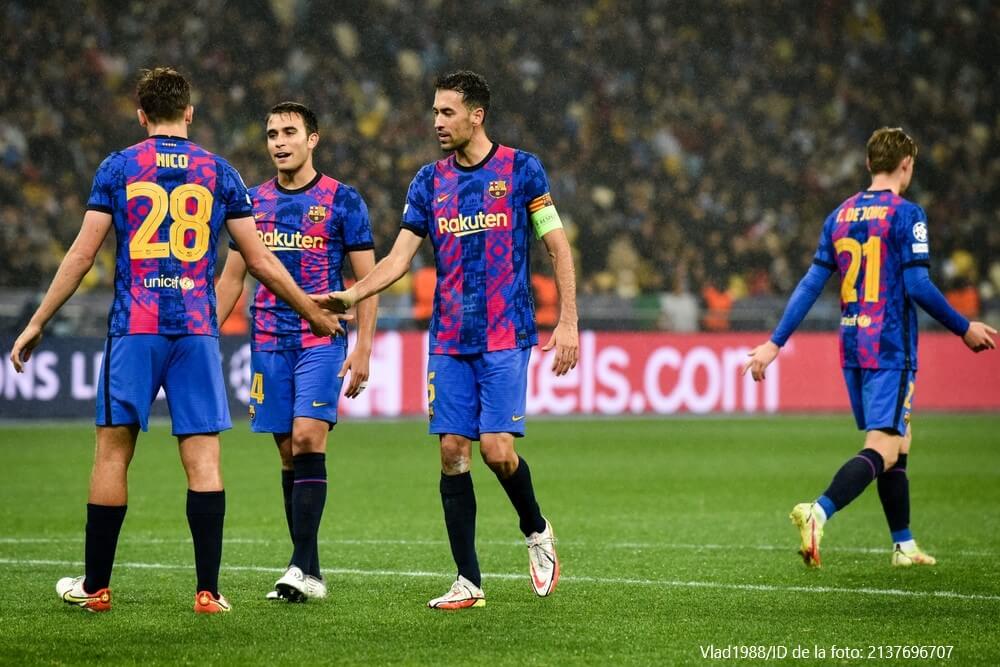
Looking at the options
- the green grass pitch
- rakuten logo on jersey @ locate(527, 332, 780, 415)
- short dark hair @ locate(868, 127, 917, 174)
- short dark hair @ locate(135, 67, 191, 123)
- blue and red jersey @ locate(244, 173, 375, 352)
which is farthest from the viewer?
rakuten logo on jersey @ locate(527, 332, 780, 415)

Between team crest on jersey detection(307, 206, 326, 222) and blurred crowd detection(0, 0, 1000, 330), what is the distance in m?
12.9

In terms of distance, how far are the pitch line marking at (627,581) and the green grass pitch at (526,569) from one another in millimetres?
18

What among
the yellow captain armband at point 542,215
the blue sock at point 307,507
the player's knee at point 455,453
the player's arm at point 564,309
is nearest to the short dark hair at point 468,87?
the yellow captain armband at point 542,215

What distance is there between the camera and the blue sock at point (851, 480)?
7340 mm

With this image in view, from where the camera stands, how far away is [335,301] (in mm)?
6352

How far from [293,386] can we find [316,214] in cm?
78

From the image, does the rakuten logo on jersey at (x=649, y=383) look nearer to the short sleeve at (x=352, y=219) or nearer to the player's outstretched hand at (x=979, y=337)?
the player's outstretched hand at (x=979, y=337)

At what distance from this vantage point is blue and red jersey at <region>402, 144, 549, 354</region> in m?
6.39

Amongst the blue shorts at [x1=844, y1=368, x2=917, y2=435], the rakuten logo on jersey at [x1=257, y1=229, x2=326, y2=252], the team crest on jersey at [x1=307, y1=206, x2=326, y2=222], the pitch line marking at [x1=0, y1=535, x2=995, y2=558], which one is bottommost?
the pitch line marking at [x1=0, y1=535, x2=995, y2=558]

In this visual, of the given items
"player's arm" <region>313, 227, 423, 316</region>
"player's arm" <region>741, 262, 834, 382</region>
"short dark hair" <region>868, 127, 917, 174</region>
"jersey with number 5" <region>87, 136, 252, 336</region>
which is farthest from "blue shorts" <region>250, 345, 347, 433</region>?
"short dark hair" <region>868, 127, 917, 174</region>

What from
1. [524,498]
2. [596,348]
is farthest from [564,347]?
[596,348]

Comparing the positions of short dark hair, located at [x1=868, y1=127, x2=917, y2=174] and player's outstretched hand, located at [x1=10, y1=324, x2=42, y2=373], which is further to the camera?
short dark hair, located at [x1=868, y1=127, x2=917, y2=174]

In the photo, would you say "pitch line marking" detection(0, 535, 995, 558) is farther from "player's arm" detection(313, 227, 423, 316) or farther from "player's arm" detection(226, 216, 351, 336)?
"player's arm" detection(226, 216, 351, 336)

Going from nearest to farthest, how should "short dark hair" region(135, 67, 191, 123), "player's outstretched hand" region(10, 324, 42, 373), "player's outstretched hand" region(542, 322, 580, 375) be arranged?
"player's outstretched hand" region(10, 324, 42, 373) → "short dark hair" region(135, 67, 191, 123) → "player's outstretched hand" region(542, 322, 580, 375)
